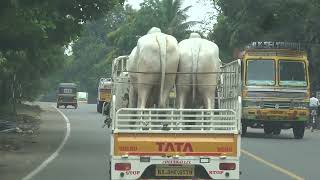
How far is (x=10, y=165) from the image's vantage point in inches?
683

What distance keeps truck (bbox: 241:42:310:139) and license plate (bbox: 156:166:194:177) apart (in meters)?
16.3

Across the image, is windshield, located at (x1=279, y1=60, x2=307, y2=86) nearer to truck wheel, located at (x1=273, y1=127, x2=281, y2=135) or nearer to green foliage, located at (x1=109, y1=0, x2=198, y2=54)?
truck wheel, located at (x1=273, y1=127, x2=281, y2=135)

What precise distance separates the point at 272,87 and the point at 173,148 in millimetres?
16992

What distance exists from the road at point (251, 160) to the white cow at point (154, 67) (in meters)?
4.26

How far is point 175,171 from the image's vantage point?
393 inches

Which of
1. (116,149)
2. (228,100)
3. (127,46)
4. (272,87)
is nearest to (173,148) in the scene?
(116,149)

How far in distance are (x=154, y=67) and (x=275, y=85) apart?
16518 mm

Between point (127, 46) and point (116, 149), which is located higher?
point (127, 46)

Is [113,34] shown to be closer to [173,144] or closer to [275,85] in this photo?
[275,85]

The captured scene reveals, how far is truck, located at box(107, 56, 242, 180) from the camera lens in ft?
32.1

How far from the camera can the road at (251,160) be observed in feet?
49.2

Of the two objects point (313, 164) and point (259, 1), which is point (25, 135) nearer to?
point (313, 164)

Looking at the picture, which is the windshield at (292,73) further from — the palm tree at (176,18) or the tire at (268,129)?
the palm tree at (176,18)

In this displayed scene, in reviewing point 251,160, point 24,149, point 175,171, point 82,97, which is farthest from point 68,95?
point 175,171
